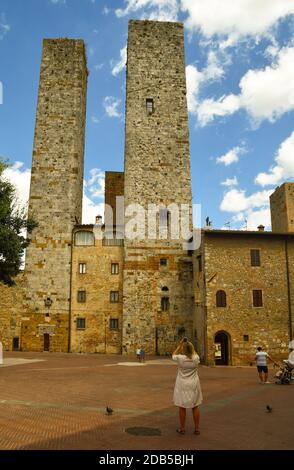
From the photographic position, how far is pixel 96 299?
3095 centimetres

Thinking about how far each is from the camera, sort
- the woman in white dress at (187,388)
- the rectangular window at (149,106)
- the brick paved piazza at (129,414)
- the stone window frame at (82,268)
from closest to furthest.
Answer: the brick paved piazza at (129,414), the woman in white dress at (187,388), the stone window frame at (82,268), the rectangular window at (149,106)

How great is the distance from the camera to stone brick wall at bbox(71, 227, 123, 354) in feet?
99.6

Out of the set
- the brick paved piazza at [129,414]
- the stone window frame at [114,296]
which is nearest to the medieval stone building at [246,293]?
the brick paved piazza at [129,414]

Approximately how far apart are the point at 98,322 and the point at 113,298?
2232 mm

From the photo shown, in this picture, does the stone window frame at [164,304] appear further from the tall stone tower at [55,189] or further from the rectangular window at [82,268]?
the tall stone tower at [55,189]

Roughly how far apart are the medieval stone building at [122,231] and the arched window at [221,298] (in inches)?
66.0

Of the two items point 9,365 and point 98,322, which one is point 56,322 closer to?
point 98,322

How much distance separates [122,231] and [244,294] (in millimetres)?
12614

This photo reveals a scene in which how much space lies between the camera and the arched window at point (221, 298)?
928 inches

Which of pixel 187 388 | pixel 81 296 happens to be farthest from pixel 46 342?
pixel 187 388

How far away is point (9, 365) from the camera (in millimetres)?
20156

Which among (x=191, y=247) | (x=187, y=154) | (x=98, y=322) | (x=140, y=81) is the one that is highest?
(x=140, y=81)

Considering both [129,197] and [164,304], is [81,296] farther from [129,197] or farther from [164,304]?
[129,197]
